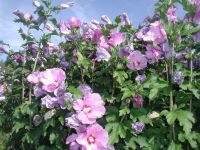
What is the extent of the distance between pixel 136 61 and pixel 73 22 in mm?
837

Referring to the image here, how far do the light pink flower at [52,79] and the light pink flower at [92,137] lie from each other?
20.3 inches

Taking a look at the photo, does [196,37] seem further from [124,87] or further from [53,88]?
[53,88]

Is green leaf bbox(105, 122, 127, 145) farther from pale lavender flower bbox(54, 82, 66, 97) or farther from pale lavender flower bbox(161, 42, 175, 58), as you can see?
pale lavender flower bbox(161, 42, 175, 58)

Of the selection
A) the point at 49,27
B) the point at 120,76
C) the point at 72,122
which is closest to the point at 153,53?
the point at 120,76

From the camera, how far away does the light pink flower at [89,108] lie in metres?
3.26

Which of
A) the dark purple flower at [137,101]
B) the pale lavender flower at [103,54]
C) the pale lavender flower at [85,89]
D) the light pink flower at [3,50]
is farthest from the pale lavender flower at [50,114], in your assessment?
the light pink flower at [3,50]

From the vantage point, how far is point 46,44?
189 inches

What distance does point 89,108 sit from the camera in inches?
129

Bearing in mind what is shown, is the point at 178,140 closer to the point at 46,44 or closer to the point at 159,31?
the point at 159,31

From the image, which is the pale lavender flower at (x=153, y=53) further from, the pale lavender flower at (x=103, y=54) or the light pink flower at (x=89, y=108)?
the light pink flower at (x=89, y=108)

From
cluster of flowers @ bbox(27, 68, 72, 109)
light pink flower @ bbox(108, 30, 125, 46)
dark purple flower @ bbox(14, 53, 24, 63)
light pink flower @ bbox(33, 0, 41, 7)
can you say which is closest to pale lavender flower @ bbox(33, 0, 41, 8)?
light pink flower @ bbox(33, 0, 41, 7)

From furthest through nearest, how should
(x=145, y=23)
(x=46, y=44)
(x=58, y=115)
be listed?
1. (x=46, y=44)
2. (x=145, y=23)
3. (x=58, y=115)

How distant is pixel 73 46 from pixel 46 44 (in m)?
0.87

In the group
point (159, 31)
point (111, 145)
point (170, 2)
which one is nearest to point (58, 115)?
point (111, 145)
